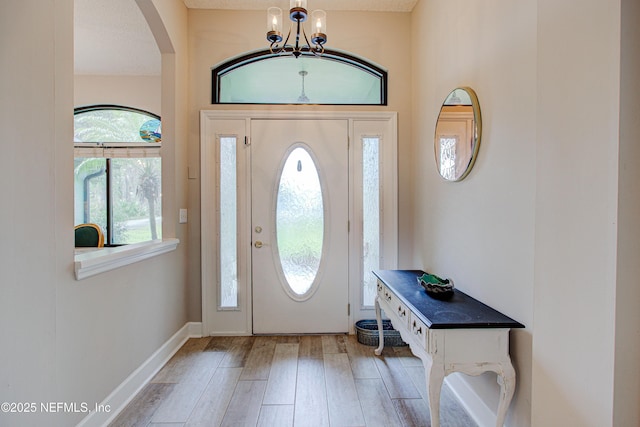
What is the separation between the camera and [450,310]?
64.6 inches

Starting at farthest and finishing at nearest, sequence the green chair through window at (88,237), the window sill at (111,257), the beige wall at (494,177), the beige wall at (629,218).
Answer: the green chair through window at (88,237)
the window sill at (111,257)
the beige wall at (494,177)
the beige wall at (629,218)

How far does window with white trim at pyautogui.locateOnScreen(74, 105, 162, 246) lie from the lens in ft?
13.5

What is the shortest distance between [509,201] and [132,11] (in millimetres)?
3492

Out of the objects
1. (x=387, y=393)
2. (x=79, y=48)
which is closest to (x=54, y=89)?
(x=387, y=393)

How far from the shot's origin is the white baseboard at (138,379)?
5.65 ft

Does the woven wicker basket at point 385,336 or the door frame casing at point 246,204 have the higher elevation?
the door frame casing at point 246,204

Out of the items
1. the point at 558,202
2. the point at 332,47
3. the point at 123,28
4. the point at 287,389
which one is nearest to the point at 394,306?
the point at 287,389

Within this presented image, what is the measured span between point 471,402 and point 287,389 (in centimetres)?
115

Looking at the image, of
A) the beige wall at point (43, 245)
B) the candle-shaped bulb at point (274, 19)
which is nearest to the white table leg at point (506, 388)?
the beige wall at point (43, 245)

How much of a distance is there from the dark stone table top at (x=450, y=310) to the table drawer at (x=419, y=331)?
0.04 metres

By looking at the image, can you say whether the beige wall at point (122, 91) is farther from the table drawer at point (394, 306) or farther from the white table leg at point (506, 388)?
the white table leg at point (506, 388)

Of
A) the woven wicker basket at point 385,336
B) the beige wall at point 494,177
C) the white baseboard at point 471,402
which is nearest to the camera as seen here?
the beige wall at point 494,177

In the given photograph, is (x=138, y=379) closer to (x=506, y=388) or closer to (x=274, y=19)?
(x=506, y=388)

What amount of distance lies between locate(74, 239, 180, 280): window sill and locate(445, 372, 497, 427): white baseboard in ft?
7.33
